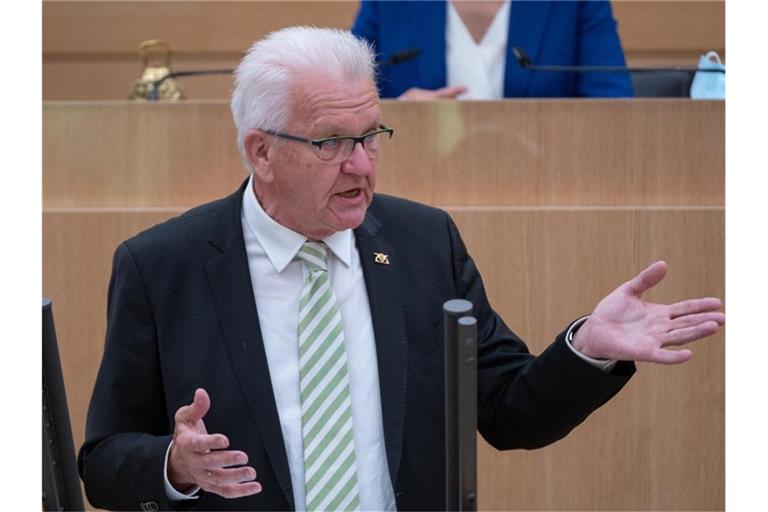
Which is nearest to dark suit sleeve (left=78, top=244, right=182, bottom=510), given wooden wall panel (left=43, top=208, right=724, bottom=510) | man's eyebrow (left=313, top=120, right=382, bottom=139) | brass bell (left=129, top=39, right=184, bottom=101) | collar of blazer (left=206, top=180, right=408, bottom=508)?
collar of blazer (left=206, top=180, right=408, bottom=508)

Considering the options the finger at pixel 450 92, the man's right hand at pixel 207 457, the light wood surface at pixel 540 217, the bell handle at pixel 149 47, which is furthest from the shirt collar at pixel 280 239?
the bell handle at pixel 149 47

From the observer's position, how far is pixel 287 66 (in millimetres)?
1695

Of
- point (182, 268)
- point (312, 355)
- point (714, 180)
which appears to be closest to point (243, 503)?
point (312, 355)

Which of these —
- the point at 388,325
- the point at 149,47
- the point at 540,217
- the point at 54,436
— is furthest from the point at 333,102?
the point at 149,47

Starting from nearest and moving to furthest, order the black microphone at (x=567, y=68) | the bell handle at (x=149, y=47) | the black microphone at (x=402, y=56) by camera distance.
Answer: the black microphone at (x=567, y=68)
the black microphone at (x=402, y=56)
the bell handle at (x=149, y=47)

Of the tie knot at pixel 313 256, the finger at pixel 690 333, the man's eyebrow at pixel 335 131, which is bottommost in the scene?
the finger at pixel 690 333

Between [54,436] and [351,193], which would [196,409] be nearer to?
[54,436]

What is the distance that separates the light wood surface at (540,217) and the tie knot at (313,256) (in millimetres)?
810

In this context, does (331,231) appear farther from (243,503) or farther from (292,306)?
(243,503)

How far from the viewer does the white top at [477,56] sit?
2.88 meters

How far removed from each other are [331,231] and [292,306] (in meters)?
0.11

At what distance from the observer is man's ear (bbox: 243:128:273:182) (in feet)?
5.72

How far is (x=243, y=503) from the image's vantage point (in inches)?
65.9

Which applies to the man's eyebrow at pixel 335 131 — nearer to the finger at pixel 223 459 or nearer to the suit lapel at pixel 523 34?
the finger at pixel 223 459
